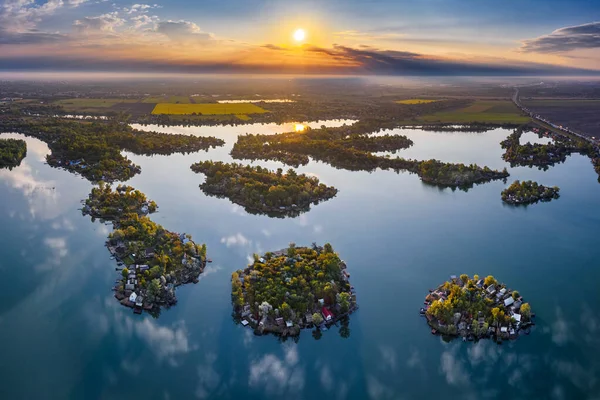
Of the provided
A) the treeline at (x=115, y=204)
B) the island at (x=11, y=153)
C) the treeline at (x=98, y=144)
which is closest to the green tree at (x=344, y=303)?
the treeline at (x=115, y=204)

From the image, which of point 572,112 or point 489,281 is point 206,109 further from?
point 489,281

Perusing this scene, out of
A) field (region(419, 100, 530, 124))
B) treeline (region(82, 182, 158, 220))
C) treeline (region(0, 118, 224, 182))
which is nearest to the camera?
treeline (region(82, 182, 158, 220))

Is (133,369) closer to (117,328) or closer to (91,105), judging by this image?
(117,328)

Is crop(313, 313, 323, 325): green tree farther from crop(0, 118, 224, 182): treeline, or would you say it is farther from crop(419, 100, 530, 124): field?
crop(419, 100, 530, 124): field

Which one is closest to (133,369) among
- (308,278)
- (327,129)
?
(308,278)

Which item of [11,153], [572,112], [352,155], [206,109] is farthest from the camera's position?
[206,109]

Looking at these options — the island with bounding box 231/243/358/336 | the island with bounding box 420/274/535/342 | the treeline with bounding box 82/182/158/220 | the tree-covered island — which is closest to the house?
the island with bounding box 231/243/358/336

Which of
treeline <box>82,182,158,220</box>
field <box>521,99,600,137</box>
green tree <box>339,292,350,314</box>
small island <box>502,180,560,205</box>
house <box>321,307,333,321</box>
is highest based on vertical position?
field <box>521,99,600,137</box>

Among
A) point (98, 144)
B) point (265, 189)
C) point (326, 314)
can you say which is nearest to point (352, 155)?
point (265, 189)
